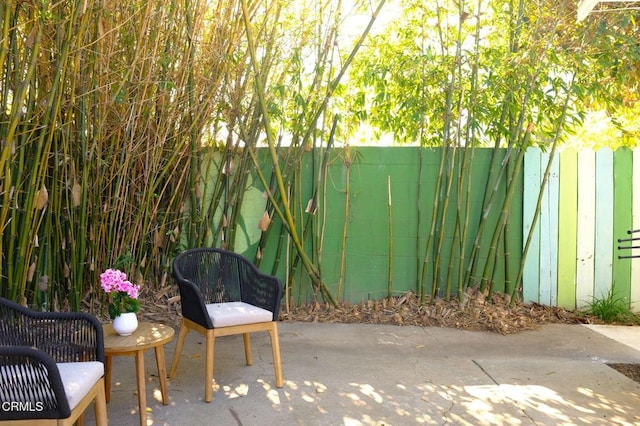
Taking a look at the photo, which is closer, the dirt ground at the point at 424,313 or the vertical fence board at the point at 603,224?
the dirt ground at the point at 424,313

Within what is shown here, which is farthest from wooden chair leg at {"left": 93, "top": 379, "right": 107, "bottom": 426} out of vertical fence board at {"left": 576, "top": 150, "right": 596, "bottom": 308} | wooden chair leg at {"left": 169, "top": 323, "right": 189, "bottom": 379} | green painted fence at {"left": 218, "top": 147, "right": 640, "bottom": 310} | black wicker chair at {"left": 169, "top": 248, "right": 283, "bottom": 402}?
vertical fence board at {"left": 576, "top": 150, "right": 596, "bottom": 308}

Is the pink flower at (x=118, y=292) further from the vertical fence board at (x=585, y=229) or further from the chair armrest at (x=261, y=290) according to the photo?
the vertical fence board at (x=585, y=229)

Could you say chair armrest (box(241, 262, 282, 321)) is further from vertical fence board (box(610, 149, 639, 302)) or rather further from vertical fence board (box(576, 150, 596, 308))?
vertical fence board (box(610, 149, 639, 302))

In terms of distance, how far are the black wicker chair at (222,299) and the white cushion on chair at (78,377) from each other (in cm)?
82

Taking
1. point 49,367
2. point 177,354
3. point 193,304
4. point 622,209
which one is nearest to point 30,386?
point 49,367

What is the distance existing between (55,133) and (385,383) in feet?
7.88

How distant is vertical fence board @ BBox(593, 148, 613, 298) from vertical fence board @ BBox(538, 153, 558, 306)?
0.32m

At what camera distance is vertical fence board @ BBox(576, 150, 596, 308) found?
4977 mm

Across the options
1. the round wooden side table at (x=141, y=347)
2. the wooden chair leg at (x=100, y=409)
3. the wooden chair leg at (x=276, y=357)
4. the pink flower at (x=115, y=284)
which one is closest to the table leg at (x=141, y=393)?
the round wooden side table at (x=141, y=347)

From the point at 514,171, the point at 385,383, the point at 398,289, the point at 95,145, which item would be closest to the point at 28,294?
the point at 95,145

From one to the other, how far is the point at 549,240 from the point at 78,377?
3910 millimetres

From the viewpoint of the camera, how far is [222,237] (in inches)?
192

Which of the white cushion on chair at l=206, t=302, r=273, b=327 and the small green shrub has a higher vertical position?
the white cushion on chair at l=206, t=302, r=273, b=327

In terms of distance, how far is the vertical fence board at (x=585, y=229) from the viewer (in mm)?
4977
